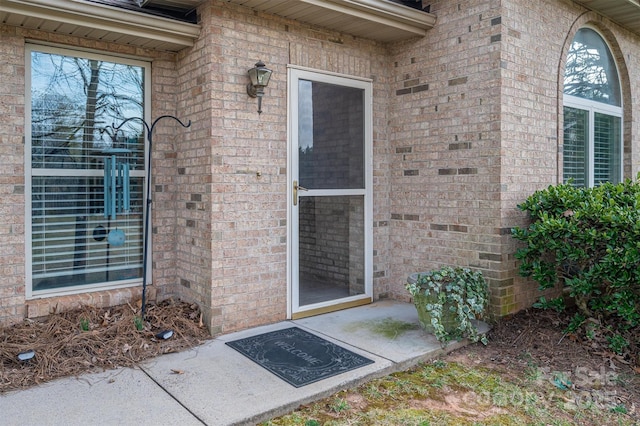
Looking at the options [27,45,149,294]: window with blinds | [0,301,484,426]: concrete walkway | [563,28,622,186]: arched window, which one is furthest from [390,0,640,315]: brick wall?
[27,45,149,294]: window with blinds

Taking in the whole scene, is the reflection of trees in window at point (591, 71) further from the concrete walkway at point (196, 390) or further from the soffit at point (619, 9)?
the concrete walkway at point (196, 390)

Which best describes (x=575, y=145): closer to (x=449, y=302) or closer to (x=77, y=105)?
(x=449, y=302)

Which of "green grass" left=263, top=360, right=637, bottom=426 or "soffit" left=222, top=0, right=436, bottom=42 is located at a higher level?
"soffit" left=222, top=0, right=436, bottom=42

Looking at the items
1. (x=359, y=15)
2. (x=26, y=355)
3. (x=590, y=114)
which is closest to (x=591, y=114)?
(x=590, y=114)

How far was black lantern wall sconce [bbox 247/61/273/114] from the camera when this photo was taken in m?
4.13

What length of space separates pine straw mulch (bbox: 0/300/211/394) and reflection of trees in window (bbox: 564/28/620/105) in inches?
186

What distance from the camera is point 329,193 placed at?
4.85 meters

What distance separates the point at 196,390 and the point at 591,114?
17.4 feet

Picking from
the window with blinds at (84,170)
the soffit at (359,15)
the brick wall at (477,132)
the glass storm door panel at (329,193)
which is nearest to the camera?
the window with blinds at (84,170)

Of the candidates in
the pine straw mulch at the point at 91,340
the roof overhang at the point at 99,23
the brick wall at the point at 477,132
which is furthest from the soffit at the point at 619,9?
the pine straw mulch at the point at 91,340

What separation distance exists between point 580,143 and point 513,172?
66.6 inches

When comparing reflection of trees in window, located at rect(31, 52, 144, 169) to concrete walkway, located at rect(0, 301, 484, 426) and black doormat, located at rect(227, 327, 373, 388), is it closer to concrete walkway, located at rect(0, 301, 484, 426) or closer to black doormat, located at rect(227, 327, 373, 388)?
concrete walkway, located at rect(0, 301, 484, 426)

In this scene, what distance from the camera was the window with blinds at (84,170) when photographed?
4.04 metres

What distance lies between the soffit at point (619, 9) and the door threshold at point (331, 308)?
156 inches
